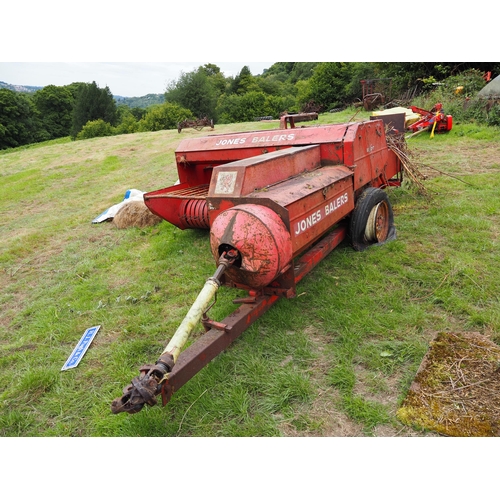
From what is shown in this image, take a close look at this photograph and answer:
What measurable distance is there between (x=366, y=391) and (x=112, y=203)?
7.13 metres

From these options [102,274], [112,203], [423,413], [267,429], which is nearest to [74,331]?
[102,274]

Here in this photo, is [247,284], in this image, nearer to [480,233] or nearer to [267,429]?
[267,429]

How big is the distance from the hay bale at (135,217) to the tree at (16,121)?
3680cm

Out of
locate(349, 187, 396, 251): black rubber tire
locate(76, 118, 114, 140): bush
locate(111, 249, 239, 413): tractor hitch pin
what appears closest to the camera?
locate(111, 249, 239, 413): tractor hitch pin

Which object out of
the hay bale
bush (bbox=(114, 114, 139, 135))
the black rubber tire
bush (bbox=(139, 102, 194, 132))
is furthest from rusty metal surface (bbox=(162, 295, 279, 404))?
bush (bbox=(114, 114, 139, 135))

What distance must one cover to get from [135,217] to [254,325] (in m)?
3.93

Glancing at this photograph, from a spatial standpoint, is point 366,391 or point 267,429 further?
point 366,391

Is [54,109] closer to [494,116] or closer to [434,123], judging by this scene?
[434,123]

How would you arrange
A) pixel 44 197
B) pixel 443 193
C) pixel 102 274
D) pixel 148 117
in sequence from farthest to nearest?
pixel 148 117, pixel 44 197, pixel 443 193, pixel 102 274

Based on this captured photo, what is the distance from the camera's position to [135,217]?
21.4ft

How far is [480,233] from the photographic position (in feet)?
15.0

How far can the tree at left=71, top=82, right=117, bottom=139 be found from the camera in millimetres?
44812

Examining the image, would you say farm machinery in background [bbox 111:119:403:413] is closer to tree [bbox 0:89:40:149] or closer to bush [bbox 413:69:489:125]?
bush [bbox 413:69:489:125]

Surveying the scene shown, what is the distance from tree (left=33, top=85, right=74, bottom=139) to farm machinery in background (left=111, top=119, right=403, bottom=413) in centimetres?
4923
